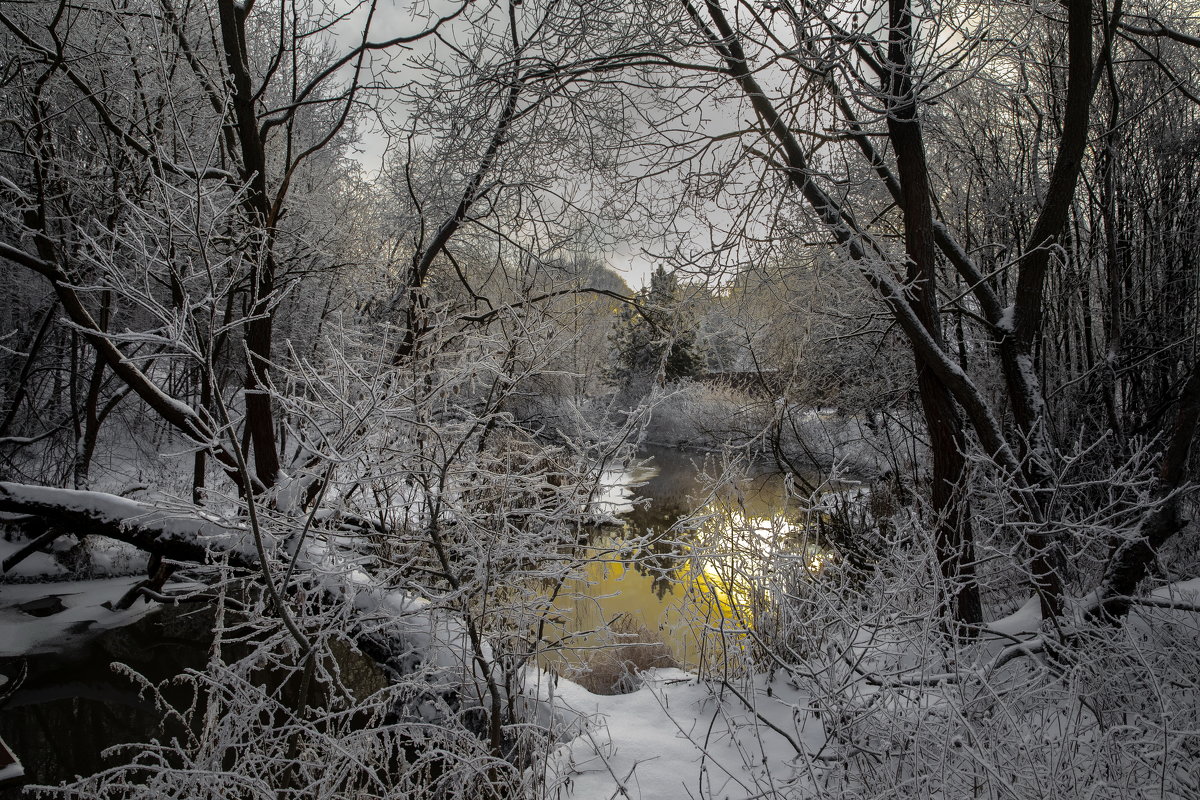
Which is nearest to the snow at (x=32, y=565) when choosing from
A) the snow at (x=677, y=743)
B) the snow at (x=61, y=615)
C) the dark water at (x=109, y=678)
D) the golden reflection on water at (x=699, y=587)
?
the snow at (x=61, y=615)

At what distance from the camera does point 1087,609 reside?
3250 mm

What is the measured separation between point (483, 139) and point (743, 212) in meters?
2.10

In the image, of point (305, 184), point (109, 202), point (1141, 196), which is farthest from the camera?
point (305, 184)

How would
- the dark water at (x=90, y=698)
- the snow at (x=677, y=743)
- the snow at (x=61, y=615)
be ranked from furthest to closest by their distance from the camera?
the snow at (x=61, y=615) → the dark water at (x=90, y=698) → the snow at (x=677, y=743)

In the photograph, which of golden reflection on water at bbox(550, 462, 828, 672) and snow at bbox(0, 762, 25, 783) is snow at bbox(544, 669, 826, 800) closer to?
golden reflection on water at bbox(550, 462, 828, 672)

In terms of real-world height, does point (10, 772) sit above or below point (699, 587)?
below

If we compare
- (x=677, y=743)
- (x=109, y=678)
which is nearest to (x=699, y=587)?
(x=677, y=743)

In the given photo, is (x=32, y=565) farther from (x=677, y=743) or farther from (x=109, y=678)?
(x=677, y=743)

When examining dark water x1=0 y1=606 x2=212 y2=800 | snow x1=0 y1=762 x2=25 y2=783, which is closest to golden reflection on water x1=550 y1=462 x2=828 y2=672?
snow x1=0 y1=762 x2=25 y2=783

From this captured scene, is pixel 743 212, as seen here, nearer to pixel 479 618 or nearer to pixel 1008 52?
pixel 1008 52

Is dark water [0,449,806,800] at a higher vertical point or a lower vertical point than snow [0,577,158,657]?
lower

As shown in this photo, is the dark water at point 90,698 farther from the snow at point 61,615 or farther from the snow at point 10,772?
the snow at point 10,772

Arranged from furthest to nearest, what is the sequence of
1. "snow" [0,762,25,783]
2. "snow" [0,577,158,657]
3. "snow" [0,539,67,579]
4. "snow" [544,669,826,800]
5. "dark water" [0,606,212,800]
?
"snow" [0,539,67,579] < "snow" [0,577,158,657] < "dark water" [0,606,212,800] < "snow" [544,669,826,800] < "snow" [0,762,25,783]

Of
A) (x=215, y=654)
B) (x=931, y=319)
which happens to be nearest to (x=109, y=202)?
(x=215, y=654)
